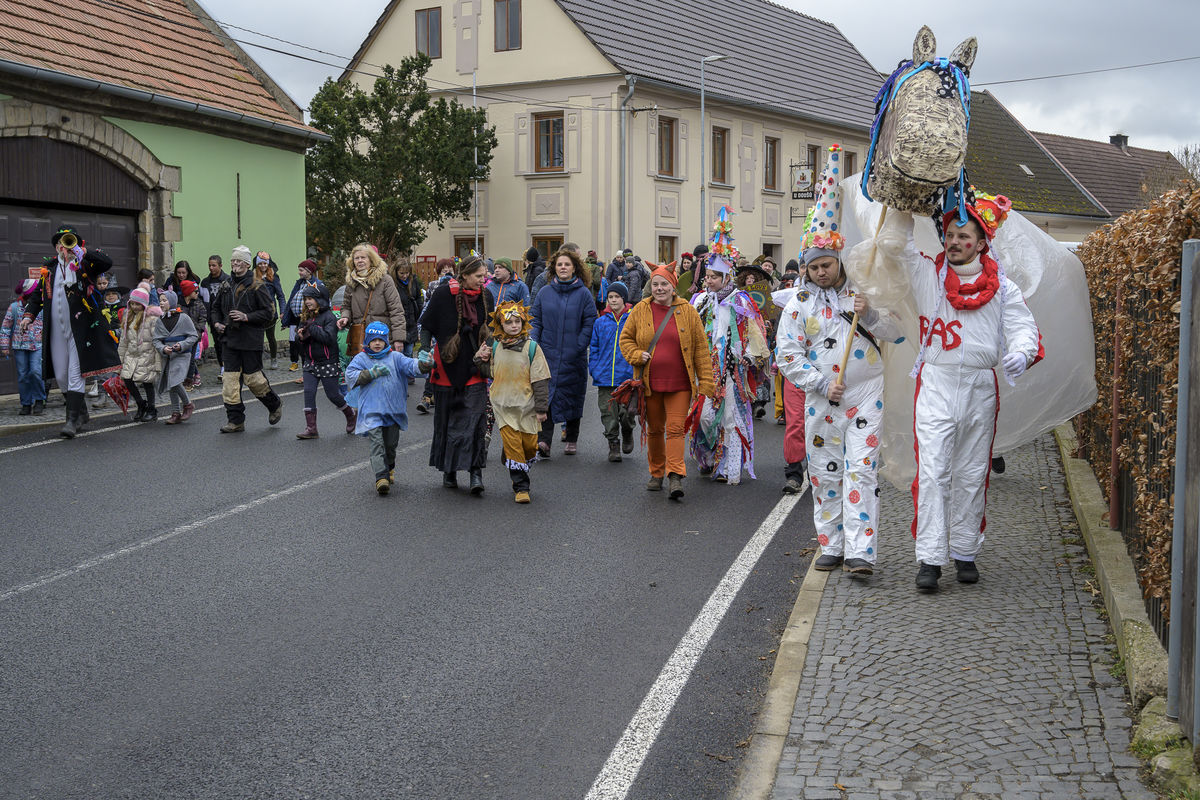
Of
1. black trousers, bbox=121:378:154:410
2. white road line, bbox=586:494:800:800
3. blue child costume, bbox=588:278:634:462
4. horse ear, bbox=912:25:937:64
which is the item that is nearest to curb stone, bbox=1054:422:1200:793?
white road line, bbox=586:494:800:800

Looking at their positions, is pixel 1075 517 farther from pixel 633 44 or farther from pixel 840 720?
pixel 633 44

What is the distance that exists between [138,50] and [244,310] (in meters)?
9.07

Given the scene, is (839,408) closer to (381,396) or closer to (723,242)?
(723,242)

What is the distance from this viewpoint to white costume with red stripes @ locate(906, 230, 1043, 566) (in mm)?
6207

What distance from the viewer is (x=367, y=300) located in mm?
13180

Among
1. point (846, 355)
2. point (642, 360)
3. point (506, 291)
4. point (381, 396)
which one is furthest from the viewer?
point (506, 291)

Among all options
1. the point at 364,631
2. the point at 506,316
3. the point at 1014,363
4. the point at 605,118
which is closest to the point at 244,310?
the point at 506,316

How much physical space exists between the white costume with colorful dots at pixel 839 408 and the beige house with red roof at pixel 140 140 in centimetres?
1231

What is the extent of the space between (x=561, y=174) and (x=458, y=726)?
105ft

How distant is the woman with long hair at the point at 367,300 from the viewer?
1316cm

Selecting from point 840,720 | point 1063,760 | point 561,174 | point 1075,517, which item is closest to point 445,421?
point 1075,517

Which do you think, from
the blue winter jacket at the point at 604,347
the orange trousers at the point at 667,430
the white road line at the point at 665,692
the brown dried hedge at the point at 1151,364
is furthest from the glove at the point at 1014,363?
the blue winter jacket at the point at 604,347

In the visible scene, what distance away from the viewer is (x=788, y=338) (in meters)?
7.38

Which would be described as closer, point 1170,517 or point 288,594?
point 1170,517
